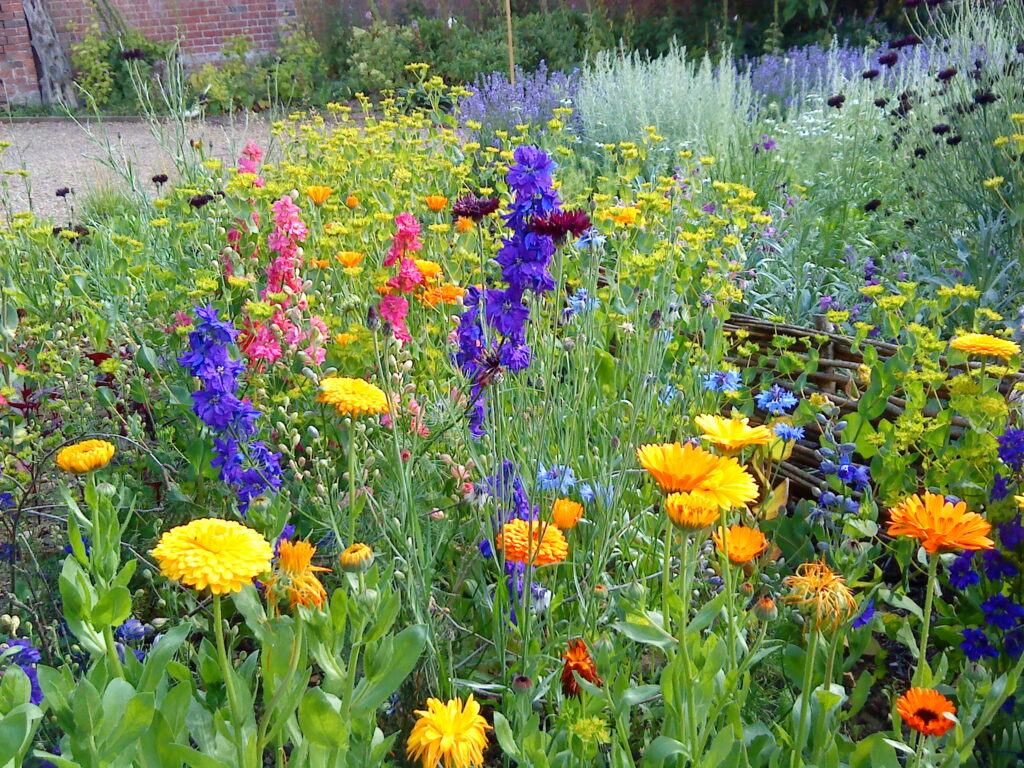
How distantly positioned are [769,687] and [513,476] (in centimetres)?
66

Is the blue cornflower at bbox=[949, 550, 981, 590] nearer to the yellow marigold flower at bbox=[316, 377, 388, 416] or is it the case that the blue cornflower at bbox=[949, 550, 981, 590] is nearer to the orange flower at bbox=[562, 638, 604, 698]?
the orange flower at bbox=[562, 638, 604, 698]

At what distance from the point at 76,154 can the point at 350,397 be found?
8888 millimetres

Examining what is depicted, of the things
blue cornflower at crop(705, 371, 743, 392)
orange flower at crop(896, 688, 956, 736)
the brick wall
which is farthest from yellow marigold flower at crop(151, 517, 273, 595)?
the brick wall

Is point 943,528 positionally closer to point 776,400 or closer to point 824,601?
point 824,601

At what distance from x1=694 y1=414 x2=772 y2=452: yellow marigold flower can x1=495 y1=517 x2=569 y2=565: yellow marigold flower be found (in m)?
0.34

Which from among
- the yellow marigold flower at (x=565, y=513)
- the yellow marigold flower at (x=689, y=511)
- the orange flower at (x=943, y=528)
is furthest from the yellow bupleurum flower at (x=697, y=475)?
the yellow marigold flower at (x=565, y=513)

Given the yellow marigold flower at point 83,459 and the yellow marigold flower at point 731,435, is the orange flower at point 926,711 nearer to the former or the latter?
the yellow marigold flower at point 731,435

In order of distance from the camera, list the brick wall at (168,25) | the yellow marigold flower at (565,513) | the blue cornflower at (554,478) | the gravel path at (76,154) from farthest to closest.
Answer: the brick wall at (168,25)
the gravel path at (76,154)
the blue cornflower at (554,478)
the yellow marigold flower at (565,513)

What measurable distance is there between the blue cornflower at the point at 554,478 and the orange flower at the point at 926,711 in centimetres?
61

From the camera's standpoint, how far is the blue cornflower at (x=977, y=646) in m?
1.44

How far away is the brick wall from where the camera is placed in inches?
457

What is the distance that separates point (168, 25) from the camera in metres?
12.1

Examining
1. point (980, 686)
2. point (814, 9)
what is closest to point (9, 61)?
point (814, 9)

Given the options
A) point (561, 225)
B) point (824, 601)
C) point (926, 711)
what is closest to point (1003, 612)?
point (926, 711)
